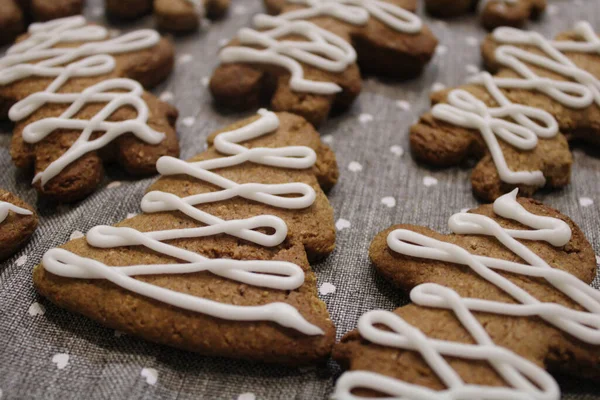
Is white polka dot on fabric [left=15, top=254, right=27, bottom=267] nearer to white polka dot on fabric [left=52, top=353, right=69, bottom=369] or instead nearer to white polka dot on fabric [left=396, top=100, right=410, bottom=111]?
white polka dot on fabric [left=52, top=353, right=69, bottom=369]

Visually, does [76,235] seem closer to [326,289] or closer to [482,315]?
[326,289]

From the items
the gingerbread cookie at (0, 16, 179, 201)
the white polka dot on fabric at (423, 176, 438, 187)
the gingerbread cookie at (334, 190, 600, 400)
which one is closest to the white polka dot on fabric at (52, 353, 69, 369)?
the gingerbread cookie at (0, 16, 179, 201)

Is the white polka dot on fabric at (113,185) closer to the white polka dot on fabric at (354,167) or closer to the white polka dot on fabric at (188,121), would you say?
the white polka dot on fabric at (188,121)

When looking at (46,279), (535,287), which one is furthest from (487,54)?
(46,279)

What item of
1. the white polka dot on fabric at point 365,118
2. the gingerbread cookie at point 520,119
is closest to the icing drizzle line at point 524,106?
the gingerbread cookie at point 520,119

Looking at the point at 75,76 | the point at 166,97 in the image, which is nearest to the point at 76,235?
the point at 75,76

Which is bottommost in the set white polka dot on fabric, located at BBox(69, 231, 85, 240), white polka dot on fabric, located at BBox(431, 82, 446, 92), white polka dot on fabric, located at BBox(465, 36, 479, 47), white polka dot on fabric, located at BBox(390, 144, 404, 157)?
white polka dot on fabric, located at BBox(69, 231, 85, 240)

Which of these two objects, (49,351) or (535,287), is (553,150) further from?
(49,351)
